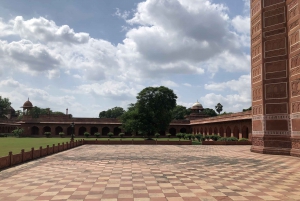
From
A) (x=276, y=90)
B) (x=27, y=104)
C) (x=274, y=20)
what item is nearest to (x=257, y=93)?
(x=276, y=90)

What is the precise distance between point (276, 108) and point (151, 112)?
1881 centimetres

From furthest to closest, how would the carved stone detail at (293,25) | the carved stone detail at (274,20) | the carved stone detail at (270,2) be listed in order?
the carved stone detail at (270,2) → the carved stone detail at (274,20) → the carved stone detail at (293,25)

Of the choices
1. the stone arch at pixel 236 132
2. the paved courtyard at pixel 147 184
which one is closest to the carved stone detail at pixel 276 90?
the paved courtyard at pixel 147 184

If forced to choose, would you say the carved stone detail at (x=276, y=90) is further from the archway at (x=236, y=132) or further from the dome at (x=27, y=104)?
the dome at (x=27, y=104)

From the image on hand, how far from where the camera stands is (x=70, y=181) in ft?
26.1

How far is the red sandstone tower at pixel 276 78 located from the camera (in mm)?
16203

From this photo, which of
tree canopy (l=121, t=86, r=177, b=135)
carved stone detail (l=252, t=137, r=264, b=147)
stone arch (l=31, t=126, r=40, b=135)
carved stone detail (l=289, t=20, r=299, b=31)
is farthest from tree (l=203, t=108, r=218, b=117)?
carved stone detail (l=289, t=20, r=299, b=31)

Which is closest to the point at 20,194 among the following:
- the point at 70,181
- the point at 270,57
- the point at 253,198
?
the point at 70,181

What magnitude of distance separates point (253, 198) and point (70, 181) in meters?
5.16

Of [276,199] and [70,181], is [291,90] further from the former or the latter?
[70,181]

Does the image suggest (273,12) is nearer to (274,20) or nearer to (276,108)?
(274,20)

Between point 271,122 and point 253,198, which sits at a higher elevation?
point 271,122

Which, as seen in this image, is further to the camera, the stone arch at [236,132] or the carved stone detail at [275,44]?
the stone arch at [236,132]

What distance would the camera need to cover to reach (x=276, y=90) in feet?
57.0
